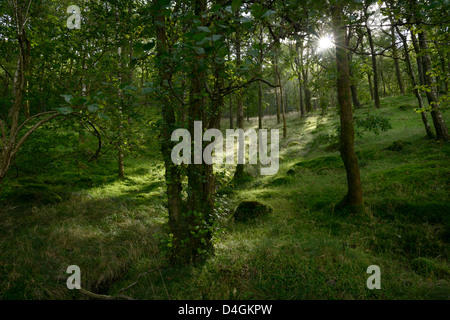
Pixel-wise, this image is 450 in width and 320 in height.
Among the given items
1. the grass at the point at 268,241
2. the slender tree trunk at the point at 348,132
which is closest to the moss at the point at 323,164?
the grass at the point at 268,241

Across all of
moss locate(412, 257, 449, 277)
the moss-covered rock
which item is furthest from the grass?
the moss-covered rock

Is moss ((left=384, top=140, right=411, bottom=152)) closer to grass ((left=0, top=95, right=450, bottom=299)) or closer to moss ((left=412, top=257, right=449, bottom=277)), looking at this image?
grass ((left=0, top=95, right=450, bottom=299))

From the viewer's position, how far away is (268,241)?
5.56 meters

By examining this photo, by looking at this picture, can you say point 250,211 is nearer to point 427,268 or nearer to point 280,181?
point 280,181

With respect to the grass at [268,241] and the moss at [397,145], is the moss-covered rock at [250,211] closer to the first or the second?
the grass at [268,241]

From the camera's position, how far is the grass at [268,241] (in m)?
4.14

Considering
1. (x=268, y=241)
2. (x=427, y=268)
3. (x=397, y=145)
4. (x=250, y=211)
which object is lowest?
(x=427, y=268)

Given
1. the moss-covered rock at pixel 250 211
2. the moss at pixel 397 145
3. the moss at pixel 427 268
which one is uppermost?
the moss at pixel 397 145

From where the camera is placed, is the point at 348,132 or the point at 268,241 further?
the point at 348,132

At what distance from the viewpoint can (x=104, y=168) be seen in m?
13.9

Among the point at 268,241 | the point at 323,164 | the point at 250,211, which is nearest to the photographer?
the point at 268,241

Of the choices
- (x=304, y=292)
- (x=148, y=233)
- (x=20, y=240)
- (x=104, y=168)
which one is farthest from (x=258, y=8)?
(x=104, y=168)

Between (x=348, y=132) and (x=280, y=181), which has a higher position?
(x=348, y=132)

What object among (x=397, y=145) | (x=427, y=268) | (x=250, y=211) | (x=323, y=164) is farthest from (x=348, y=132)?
(x=397, y=145)
